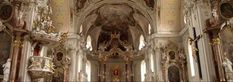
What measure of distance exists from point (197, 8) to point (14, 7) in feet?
34.4

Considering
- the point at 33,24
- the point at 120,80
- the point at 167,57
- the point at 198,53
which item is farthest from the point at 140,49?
the point at 33,24

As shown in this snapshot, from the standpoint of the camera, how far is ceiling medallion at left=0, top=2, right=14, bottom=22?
14.9 metres

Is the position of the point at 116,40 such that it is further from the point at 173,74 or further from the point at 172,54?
the point at 173,74

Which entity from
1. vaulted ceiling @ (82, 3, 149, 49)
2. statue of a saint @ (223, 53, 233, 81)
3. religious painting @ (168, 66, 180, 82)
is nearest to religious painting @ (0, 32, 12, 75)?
statue of a saint @ (223, 53, 233, 81)

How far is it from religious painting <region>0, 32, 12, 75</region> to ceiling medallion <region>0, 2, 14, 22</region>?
875mm

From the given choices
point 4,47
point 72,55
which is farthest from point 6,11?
point 72,55

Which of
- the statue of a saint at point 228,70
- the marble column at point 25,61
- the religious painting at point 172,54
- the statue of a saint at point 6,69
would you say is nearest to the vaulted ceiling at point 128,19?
the religious painting at point 172,54

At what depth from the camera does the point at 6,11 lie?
1512 centimetres

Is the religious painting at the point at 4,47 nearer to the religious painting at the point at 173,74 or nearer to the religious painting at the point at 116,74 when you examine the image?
the religious painting at the point at 173,74

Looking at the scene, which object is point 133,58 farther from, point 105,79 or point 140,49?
point 105,79

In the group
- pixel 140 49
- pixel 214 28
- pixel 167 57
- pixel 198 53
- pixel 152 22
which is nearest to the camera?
pixel 214 28

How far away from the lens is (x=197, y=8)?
15.7 m

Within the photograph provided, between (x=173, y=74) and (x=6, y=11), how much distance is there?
1415 cm

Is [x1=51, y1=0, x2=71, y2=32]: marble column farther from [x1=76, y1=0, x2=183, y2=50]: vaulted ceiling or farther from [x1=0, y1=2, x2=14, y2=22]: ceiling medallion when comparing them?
[x1=0, y1=2, x2=14, y2=22]: ceiling medallion
